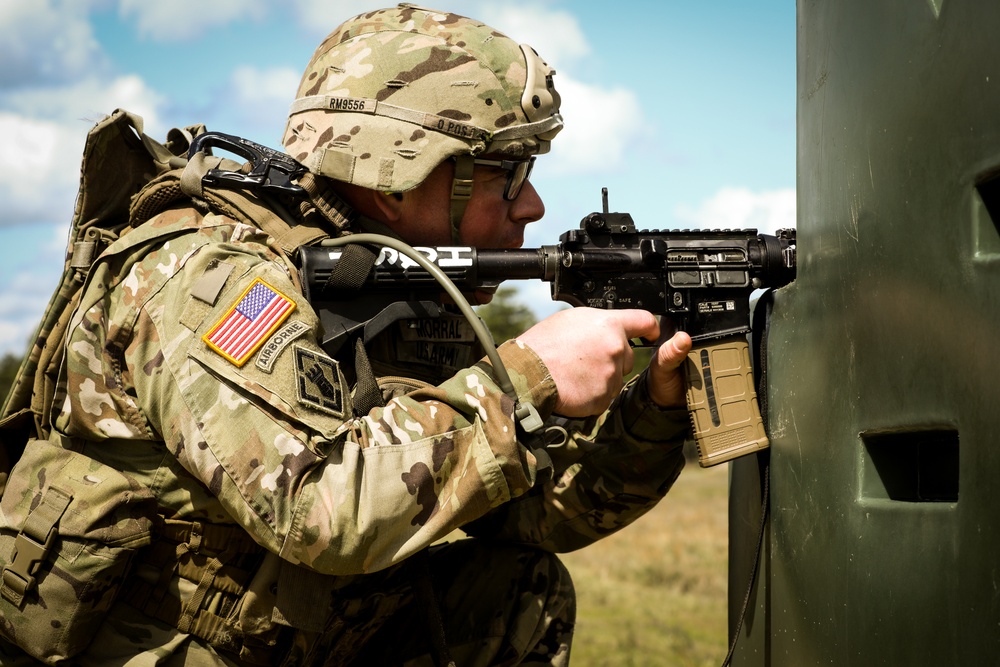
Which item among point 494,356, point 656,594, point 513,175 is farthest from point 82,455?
point 656,594

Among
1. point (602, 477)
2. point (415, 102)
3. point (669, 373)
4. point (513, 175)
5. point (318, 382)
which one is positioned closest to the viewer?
point (318, 382)

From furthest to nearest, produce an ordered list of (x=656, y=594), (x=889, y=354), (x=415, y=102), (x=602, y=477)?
1. (x=656, y=594)
2. (x=602, y=477)
3. (x=415, y=102)
4. (x=889, y=354)

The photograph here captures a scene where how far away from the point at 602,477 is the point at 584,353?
2.79 feet

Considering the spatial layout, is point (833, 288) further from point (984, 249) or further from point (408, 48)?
point (408, 48)

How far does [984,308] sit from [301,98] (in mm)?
2324

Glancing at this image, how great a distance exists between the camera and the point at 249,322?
7.98ft

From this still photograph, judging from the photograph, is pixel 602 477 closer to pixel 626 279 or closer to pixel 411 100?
pixel 626 279

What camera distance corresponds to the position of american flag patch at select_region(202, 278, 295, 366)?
238cm

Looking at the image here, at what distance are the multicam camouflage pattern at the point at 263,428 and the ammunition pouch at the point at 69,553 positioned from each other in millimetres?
87

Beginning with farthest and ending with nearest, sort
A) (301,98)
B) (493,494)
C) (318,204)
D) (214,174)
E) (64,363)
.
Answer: (301,98), (318,204), (214,174), (64,363), (493,494)

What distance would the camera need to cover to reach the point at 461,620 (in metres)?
3.40

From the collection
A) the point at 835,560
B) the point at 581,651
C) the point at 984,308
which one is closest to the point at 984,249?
the point at 984,308

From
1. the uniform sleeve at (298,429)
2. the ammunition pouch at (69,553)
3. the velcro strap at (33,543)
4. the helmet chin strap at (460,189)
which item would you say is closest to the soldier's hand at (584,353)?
the uniform sleeve at (298,429)

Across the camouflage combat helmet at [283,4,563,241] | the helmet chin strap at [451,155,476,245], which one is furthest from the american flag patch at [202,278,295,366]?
the helmet chin strap at [451,155,476,245]
